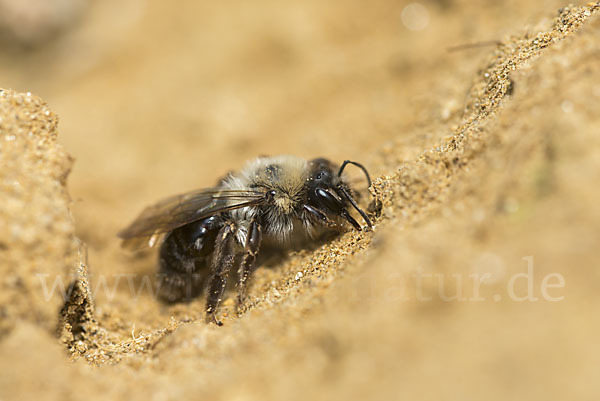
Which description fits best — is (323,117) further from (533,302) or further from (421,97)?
(533,302)

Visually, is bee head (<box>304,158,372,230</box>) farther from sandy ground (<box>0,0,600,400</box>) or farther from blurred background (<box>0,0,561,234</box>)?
blurred background (<box>0,0,561,234</box>)

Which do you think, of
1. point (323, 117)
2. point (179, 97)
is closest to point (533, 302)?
point (323, 117)

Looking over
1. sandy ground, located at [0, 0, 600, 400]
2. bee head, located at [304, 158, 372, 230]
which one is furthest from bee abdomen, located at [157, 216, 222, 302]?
bee head, located at [304, 158, 372, 230]

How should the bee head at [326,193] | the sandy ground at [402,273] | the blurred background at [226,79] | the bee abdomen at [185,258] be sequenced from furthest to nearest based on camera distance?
1. the blurred background at [226,79]
2. the bee abdomen at [185,258]
3. the bee head at [326,193]
4. the sandy ground at [402,273]

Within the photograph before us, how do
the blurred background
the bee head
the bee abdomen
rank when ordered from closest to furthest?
the bee head
the bee abdomen
the blurred background

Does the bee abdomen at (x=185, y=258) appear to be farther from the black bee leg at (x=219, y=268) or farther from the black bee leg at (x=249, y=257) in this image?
the black bee leg at (x=249, y=257)

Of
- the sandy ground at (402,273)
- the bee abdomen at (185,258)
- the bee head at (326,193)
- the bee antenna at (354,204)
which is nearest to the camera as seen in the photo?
the sandy ground at (402,273)

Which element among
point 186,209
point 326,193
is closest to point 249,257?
point 186,209

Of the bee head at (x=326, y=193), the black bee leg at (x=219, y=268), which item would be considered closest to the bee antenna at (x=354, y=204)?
the bee head at (x=326, y=193)

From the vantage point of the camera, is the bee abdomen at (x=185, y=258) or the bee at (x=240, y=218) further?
the bee abdomen at (x=185, y=258)
